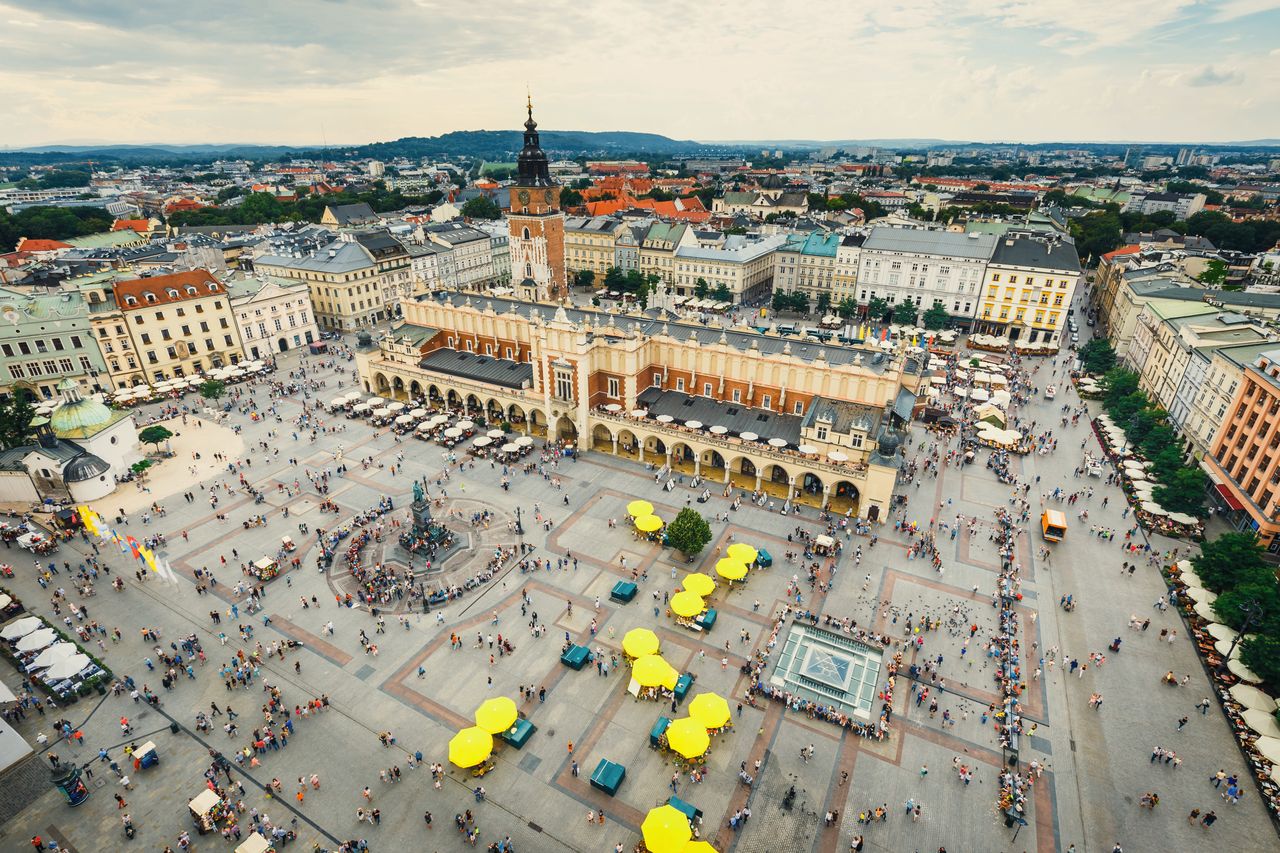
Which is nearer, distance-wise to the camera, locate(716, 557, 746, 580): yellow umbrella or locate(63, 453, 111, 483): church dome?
locate(716, 557, 746, 580): yellow umbrella

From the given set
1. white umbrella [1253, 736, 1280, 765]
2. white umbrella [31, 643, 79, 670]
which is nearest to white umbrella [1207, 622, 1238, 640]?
white umbrella [1253, 736, 1280, 765]

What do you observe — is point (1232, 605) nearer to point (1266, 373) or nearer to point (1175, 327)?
point (1266, 373)

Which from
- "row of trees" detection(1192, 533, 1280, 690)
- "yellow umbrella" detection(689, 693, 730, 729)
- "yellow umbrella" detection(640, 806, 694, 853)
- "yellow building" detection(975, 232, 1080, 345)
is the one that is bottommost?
"yellow umbrella" detection(689, 693, 730, 729)

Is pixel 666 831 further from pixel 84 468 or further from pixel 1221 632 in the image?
pixel 84 468

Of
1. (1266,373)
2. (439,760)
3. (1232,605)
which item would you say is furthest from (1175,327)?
(439,760)

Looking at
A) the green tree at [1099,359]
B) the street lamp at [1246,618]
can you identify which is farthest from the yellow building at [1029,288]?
the street lamp at [1246,618]

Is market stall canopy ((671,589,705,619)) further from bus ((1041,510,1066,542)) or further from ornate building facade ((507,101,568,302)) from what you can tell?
ornate building facade ((507,101,568,302))
